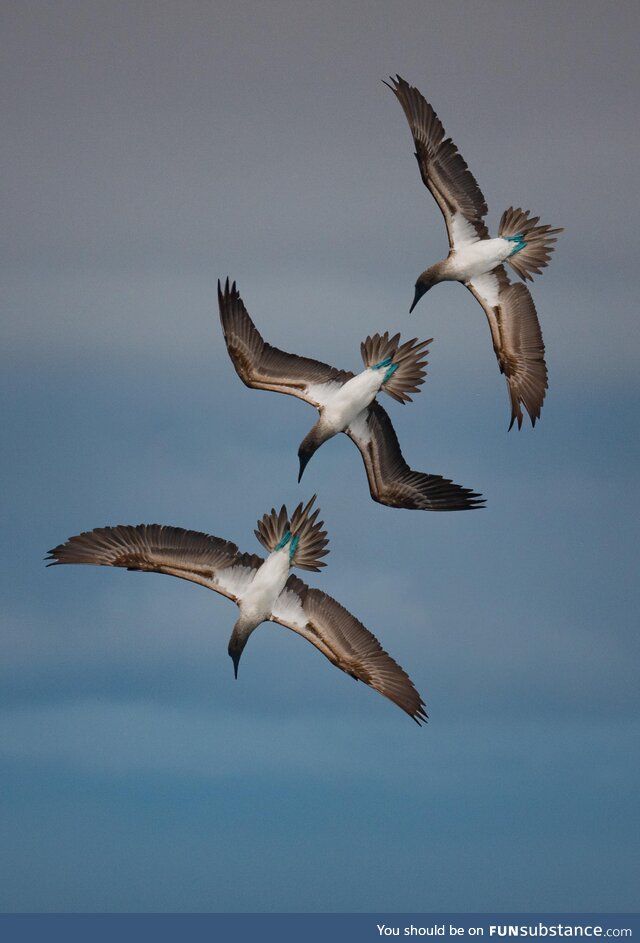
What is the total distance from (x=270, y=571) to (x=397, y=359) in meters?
4.47

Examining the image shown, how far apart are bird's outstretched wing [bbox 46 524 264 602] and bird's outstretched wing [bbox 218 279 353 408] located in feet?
11.3

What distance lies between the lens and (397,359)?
45.3 m

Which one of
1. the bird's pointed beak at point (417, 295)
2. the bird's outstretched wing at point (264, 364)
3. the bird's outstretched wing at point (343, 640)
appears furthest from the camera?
the bird's pointed beak at point (417, 295)

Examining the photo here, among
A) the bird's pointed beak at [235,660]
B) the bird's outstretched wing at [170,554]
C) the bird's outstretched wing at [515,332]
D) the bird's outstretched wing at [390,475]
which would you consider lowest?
the bird's pointed beak at [235,660]

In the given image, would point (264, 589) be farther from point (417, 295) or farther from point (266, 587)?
point (417, 295)

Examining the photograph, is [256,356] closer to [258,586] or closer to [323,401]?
Result: [323,401]

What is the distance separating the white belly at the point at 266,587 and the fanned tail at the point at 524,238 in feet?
22.6

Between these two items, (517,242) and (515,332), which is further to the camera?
(515,332)

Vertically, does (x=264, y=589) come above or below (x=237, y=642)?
above

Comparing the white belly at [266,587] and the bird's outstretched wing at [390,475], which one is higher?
the bird's outstretched wing at [390,475]

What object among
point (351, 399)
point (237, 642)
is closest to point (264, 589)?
point (237, 642)

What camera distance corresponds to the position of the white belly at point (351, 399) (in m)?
45.2

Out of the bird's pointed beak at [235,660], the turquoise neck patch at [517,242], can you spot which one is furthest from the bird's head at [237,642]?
the turquoise neck patch at [517,242]

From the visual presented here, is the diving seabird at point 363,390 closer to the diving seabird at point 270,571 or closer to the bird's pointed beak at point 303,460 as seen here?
the bird's pointed beak at point 303,460
